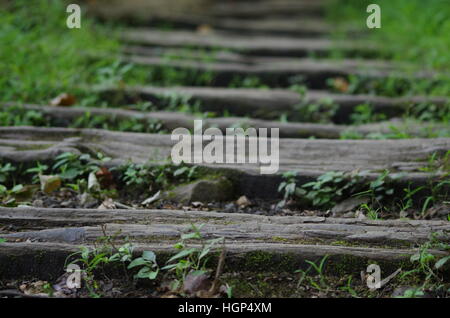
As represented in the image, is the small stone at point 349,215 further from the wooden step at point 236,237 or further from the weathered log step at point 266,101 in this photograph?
the weathered log step at point 266,101

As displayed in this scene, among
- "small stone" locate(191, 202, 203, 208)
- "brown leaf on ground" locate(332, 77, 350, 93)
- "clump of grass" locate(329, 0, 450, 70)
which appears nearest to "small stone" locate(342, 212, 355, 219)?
"small stone" locate(191, 202, 203, 208)

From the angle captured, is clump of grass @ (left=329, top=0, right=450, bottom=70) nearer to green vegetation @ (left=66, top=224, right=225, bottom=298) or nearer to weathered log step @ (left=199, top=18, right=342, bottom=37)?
weathered log step @ (left=199, top=18, right=342, bottom=37)

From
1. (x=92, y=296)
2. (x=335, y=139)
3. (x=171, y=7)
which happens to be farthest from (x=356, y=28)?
(x=92, y=296)

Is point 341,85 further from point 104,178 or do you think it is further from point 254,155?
point 104,178

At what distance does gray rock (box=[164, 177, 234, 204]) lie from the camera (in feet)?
8.24

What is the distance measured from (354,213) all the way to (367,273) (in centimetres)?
51

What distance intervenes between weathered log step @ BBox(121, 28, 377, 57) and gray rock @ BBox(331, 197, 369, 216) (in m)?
2.70

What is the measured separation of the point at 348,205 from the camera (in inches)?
96.1

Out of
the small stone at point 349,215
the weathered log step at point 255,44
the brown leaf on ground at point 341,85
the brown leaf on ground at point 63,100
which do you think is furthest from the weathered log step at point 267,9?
the small stone at point 349,215

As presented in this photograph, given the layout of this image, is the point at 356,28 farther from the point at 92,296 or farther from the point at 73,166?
the point at 92,296

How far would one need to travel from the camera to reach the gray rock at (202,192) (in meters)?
2.51

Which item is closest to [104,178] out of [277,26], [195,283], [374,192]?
[195,283]

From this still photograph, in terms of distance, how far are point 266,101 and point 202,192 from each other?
1.30m

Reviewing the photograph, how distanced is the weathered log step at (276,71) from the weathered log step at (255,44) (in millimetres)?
538
